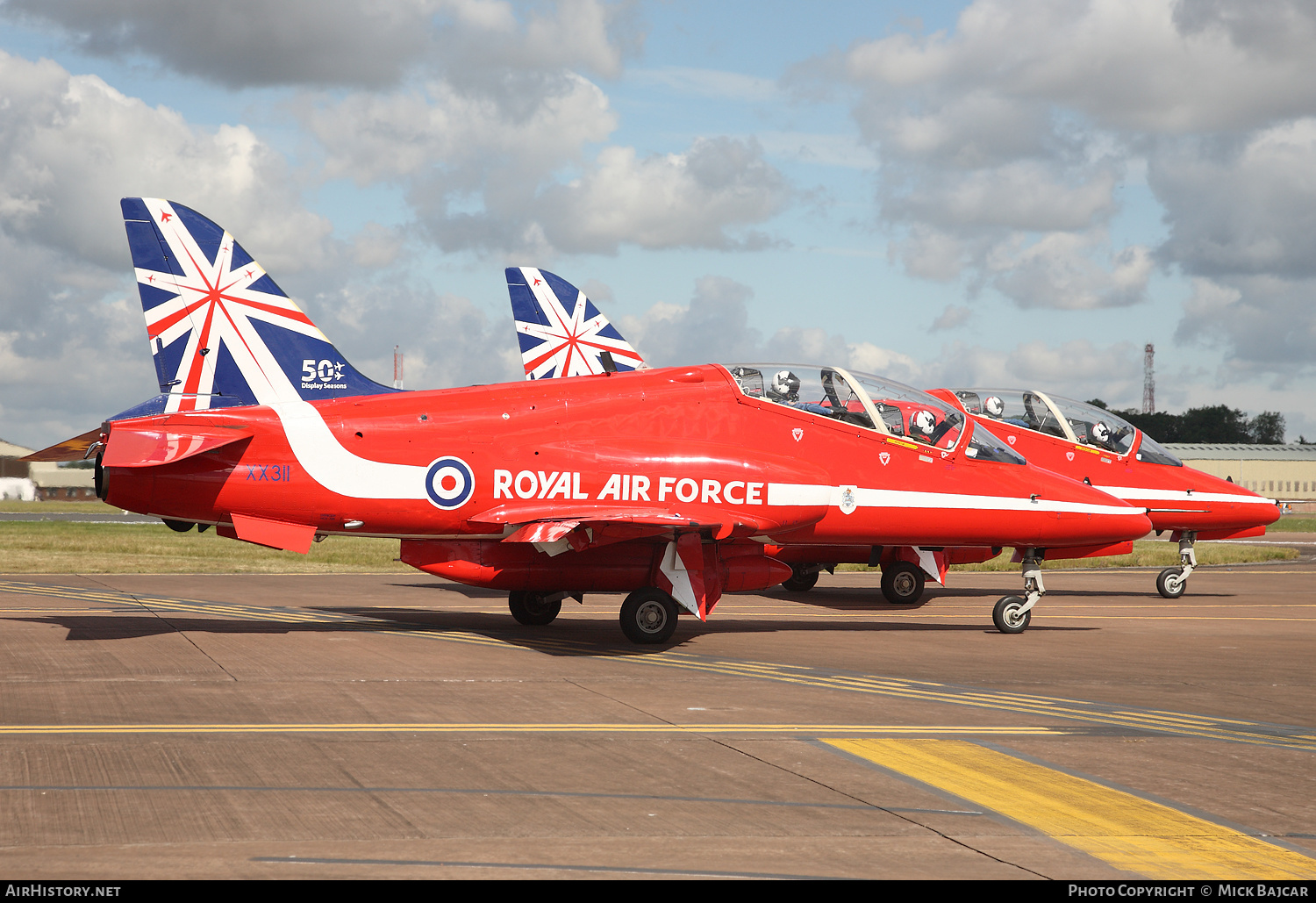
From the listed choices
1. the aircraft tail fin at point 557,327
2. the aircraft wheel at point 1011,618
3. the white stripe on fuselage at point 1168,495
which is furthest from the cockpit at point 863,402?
the aircraft tail fin at point 557,327

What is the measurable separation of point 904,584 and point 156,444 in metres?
13.9

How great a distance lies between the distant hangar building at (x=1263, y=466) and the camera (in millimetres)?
100188

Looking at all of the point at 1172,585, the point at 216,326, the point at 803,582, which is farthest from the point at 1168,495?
the point at 216,326

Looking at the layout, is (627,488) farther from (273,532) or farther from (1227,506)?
(1227,506)

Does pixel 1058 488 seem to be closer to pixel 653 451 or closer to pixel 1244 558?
pixel 653 451

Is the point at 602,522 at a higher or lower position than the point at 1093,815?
higher

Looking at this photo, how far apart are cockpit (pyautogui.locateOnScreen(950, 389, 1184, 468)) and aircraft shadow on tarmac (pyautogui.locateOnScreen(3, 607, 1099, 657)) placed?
5414mm

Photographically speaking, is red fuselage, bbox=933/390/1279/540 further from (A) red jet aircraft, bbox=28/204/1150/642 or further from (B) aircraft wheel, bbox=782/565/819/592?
(A) red jet aircraft, bbox=28/204/1150/642

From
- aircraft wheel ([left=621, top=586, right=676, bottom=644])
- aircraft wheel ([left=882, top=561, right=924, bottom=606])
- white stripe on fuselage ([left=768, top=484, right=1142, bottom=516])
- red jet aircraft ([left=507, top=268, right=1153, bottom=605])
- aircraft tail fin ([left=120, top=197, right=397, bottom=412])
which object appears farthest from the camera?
aircraft wheel ([left=882, top=561, right=924, bottom=606])

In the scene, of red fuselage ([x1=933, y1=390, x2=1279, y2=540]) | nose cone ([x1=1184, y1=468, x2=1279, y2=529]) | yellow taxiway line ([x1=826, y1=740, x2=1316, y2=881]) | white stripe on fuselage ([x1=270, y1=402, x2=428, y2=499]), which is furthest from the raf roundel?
nose cone ([x1=1184, y1=468, x2=1279, y2=529])

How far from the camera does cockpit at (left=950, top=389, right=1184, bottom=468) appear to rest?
76.3 ft

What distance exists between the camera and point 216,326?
17484mm

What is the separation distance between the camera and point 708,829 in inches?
258

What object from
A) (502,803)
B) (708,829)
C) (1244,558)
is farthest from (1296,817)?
(1244,558)
